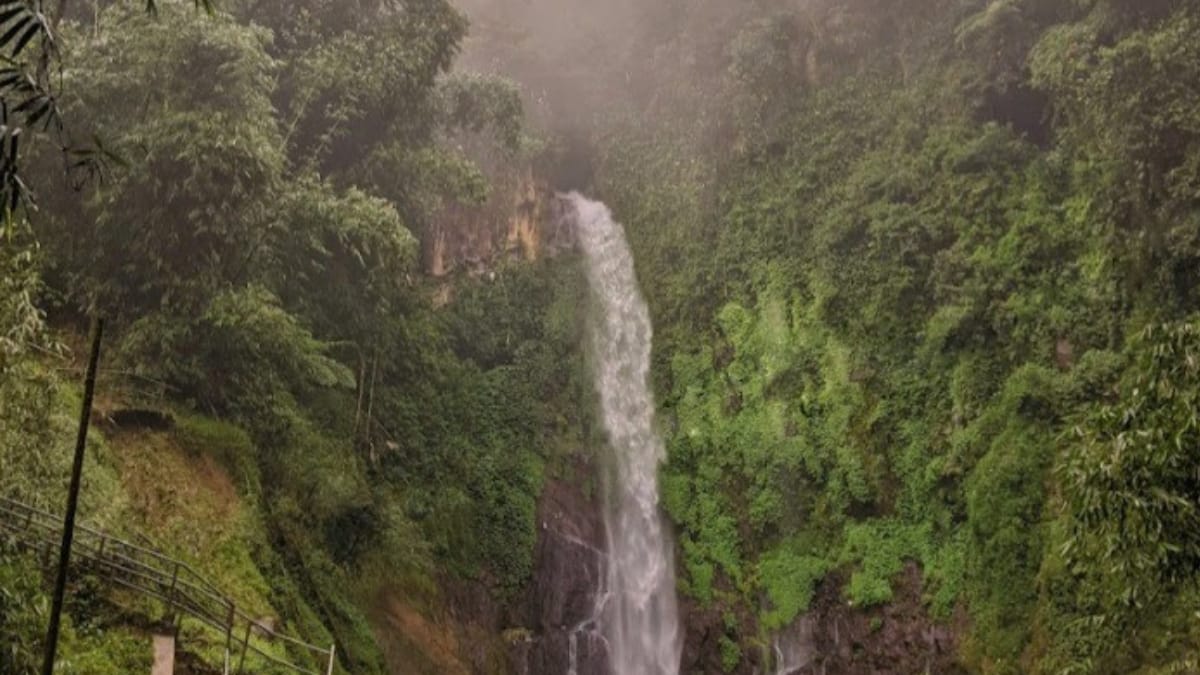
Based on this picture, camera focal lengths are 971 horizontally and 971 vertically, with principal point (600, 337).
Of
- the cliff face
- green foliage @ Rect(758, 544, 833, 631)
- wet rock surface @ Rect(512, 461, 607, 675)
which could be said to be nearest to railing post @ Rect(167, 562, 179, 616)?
wet rock surface @ Rect(512, 461, 607, 675)

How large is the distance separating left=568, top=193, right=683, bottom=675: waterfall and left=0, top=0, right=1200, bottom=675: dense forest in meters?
0.47

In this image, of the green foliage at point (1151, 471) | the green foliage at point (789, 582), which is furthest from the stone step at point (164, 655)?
the green foliage at point (789, 582)

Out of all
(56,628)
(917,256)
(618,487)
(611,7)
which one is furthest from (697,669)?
(611,7)

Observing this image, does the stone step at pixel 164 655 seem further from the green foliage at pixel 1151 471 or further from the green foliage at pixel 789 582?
the green foliage at pixel 789 582

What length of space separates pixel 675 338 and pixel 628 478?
3.94 metres

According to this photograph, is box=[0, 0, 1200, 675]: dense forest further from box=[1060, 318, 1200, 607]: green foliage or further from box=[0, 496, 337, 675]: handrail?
box=[0, 496, 337, 675]: handrail

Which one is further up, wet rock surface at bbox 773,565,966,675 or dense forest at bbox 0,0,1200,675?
dense forest at bbox 0,0,1200,675

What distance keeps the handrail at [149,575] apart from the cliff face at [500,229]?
15447mm

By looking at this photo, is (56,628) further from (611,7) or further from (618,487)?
(611,7)

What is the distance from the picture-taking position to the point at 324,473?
16.0 m

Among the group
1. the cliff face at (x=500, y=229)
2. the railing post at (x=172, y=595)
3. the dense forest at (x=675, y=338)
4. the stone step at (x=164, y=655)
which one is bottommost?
the stone step at (x=164, y=655)

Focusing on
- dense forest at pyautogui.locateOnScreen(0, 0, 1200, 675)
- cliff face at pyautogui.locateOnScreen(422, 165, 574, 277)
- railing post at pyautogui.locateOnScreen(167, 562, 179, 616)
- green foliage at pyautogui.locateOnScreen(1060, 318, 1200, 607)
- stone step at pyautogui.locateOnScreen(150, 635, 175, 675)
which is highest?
cliff face at pyautogui.locateOnScreen(422, 165, 574, 277)

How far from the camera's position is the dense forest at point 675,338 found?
1246 cm

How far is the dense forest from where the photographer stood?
1246 centimetres
